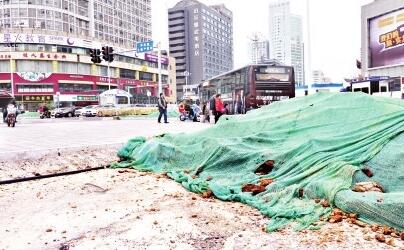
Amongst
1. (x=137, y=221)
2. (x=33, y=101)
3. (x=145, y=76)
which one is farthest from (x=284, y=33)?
(x=137, y=221)

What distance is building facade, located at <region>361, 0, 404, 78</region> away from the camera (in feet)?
124

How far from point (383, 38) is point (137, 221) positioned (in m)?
41.0

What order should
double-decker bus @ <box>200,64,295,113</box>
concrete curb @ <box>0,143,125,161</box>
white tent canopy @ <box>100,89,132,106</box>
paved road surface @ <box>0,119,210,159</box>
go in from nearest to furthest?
concrete curb @ <box>0,143,125,161</box> → paved road surface @ <box>0,119,210,159</box> → double-decker bus @ <box>200,64,295,113</box> → white tent canopy @ <box>100,89,132,106</box>

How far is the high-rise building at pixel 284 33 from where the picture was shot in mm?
50500

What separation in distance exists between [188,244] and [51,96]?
211ft

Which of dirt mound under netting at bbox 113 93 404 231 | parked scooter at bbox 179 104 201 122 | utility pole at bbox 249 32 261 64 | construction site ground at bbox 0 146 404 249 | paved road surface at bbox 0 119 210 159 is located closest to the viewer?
construction site ground at bbox 0 146 404 249

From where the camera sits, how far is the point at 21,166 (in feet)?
26.1

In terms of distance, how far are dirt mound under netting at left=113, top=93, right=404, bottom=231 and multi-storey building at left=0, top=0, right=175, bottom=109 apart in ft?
165

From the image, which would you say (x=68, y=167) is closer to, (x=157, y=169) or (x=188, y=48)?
(x=157, y=169)

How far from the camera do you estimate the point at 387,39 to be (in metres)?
39.5

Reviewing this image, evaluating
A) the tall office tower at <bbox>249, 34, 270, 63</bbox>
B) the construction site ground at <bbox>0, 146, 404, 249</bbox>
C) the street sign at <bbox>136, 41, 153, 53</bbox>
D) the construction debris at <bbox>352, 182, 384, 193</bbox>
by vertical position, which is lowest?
the construction site ground at <bbox>0, 146, 404, 249</bbox>

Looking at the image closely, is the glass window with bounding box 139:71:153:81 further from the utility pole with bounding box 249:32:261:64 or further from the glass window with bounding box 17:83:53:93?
the glass window with bounding box 17:83:53:93

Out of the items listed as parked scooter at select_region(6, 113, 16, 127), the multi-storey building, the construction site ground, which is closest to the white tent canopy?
the multi-storey building

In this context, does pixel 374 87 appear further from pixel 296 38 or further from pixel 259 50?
pixel 259 50
